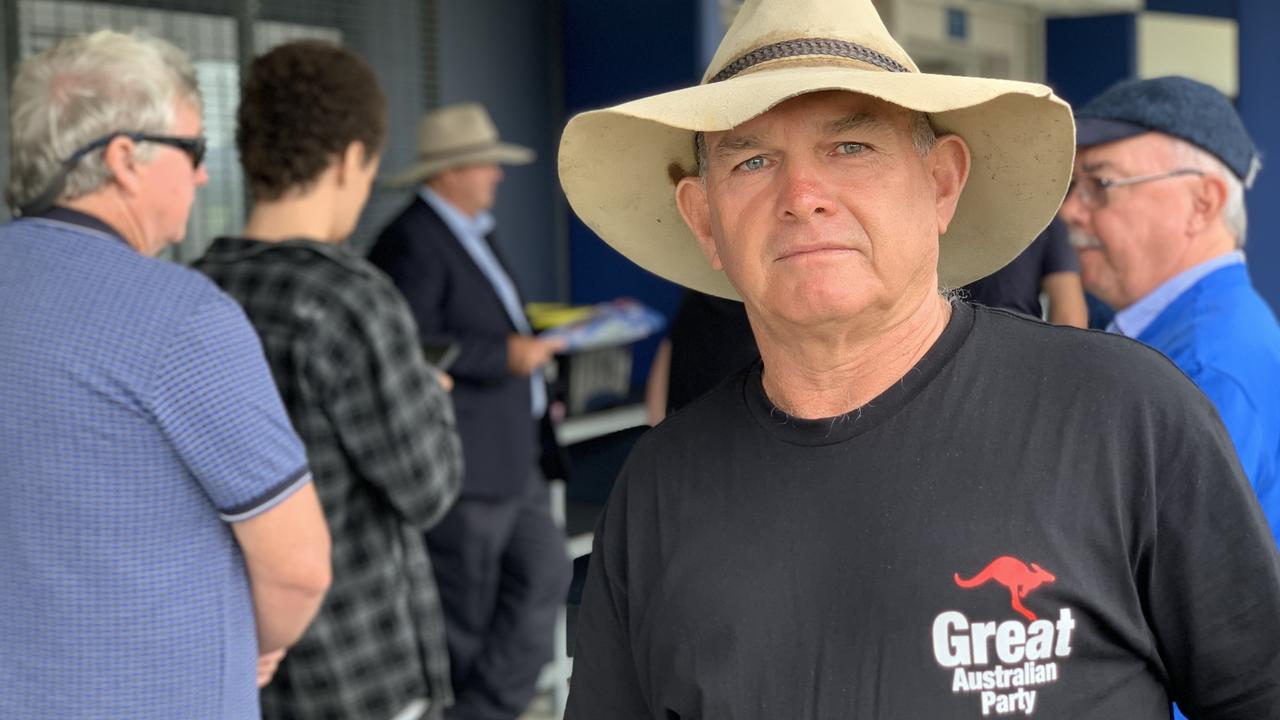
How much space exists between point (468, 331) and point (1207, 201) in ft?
7.41

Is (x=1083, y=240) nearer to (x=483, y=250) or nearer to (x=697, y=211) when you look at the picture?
(x=697, y=211)

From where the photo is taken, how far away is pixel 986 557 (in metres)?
1.19

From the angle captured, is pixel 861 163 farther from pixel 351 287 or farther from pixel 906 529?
pixel 351 287

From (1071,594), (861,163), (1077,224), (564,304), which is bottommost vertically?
(564,304)

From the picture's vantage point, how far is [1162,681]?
4.10 ft

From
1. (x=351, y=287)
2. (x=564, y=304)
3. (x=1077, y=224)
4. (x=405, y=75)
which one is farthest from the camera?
(x=564, y=304)

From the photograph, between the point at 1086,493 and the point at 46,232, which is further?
the point at 46,232

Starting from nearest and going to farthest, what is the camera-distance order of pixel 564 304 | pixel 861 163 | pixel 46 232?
1. pixel 861 163
2. pixel 46 232
3. pixel 564 304

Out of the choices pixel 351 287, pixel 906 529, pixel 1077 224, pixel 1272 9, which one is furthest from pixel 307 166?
pixel 1272 9

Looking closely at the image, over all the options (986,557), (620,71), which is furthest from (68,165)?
(620,71)

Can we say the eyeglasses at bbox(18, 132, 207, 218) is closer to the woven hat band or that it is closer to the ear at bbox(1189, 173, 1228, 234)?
the woven hat band

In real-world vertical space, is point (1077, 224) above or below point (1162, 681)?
above

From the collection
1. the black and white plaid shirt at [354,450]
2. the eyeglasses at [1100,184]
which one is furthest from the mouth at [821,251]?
the black and white plaid shirt at [354,450]

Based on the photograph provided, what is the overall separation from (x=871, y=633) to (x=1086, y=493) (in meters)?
0.23
